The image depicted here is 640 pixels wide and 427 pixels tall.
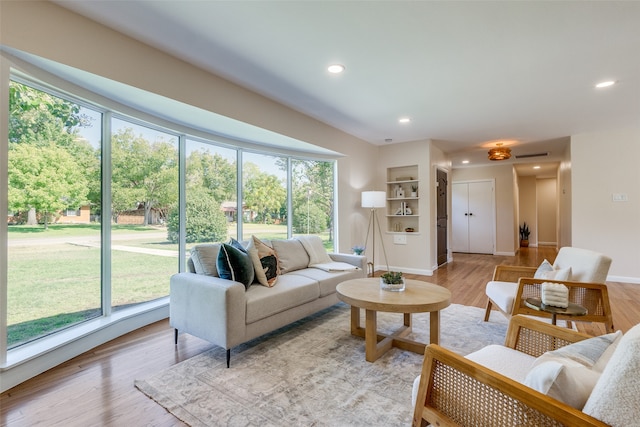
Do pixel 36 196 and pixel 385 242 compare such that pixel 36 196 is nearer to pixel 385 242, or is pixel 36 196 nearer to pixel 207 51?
pixel 207 51

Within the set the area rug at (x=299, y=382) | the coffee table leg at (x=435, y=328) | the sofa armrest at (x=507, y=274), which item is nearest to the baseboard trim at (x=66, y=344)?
the area rug at (x=299, y=382)

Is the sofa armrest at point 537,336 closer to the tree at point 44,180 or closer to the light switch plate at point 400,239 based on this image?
the tree at point 44,180

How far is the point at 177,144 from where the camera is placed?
3.46 m

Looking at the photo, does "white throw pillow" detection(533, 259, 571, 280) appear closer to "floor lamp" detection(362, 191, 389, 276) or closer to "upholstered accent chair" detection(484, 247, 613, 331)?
"upholstered accent chair" detection(484, 247, 613, 331)

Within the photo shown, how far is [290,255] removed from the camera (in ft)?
11.3

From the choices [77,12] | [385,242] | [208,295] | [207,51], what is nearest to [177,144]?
[207,51]

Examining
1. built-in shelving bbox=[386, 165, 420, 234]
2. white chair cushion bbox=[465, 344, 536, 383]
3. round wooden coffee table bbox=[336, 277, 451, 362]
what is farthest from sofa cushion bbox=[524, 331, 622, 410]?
built-in shelving bbox=[386, 165, 420, 234]

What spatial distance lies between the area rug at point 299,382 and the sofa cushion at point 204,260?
2.16 feet

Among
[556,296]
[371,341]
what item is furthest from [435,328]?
[556,296]

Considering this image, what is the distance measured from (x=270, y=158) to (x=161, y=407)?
3486mm

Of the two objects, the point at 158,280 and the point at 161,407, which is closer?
the point at 161,407

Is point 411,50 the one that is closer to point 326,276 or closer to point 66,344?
point 326,276

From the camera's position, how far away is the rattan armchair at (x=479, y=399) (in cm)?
90

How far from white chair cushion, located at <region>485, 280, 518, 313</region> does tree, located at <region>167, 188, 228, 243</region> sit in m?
3.17
